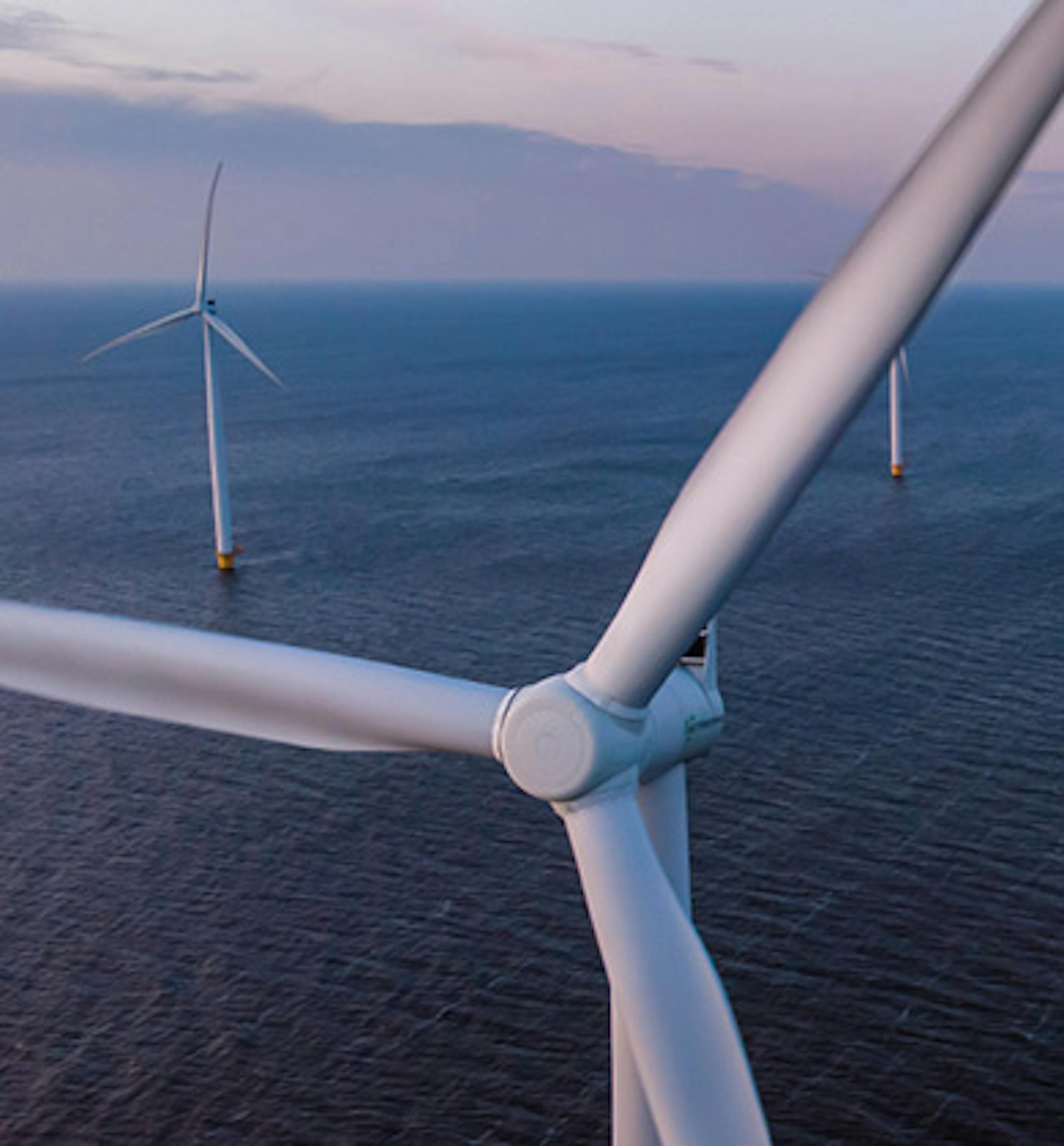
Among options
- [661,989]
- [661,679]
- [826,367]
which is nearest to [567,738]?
[661,679]

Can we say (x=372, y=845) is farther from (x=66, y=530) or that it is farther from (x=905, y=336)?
(x=66, y=530)

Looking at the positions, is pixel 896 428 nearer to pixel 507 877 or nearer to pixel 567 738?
pixel 507 877

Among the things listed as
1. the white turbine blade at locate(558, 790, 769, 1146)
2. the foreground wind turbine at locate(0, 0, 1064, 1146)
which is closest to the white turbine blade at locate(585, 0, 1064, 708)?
the foreground wind turbine at locate(0, 0, 1064, 1146)

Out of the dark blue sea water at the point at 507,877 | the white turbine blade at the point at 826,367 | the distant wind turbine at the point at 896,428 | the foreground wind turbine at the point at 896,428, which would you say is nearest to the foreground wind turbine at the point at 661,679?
the white turbine blade at the point at 826,367

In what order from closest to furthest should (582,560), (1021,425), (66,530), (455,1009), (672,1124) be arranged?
(672,1124), (455,1009), (582,560), (66,530), (1021,425)

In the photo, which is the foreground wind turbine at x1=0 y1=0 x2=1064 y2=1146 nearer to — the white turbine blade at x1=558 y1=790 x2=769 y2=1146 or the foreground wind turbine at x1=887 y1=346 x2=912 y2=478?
the white turbine blade at x1=558 y1=790 x2=769 y2=1146

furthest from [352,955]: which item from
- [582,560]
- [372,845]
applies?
[582,560]

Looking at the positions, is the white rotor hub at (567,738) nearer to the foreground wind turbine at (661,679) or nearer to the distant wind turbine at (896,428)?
the foreground wind turbine at (661,679)
